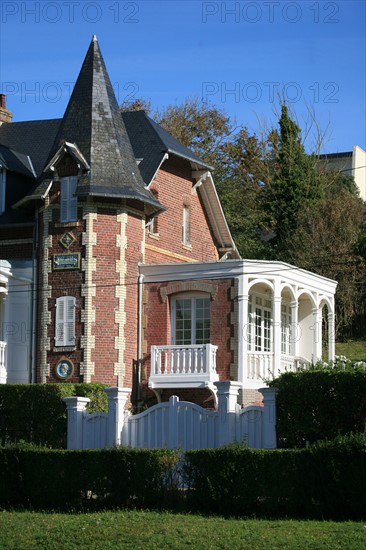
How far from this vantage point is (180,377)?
30906mm

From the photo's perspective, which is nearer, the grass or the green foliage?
the grass

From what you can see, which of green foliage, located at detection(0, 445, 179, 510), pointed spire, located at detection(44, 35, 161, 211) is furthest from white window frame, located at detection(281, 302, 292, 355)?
green foliage, located at detection(0, 445, 179, 510)

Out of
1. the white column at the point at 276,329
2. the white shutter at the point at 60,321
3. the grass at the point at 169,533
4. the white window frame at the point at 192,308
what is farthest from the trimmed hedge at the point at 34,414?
the grass at the point at 169,533

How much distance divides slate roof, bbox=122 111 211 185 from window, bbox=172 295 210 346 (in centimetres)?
407

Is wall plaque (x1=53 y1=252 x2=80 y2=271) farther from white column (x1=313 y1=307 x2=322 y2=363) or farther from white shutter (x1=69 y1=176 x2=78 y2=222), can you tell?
white column (x1=313 y1=307 x2=322 y2=363)

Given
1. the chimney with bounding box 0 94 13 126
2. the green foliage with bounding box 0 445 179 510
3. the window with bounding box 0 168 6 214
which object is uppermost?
the chimney with bounding box 0 94 13 126

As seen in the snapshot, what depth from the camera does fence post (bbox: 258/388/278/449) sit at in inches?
869

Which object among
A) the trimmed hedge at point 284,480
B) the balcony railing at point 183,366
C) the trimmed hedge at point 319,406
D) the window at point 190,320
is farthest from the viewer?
the window at point 190,320

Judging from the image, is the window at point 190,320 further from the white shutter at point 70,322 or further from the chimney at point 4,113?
the chimney at point 4,113

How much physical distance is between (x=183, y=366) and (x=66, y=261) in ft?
15.1

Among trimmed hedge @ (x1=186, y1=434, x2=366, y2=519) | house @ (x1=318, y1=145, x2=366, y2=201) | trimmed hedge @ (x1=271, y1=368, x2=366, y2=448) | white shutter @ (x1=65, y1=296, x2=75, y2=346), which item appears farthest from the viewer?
house @ (x1=318, y1=145, x2=366, y2=201)

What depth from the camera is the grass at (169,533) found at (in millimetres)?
16453

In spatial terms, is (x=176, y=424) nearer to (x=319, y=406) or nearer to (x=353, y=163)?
(x=319, y=406)

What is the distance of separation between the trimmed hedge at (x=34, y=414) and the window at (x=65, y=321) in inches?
150
